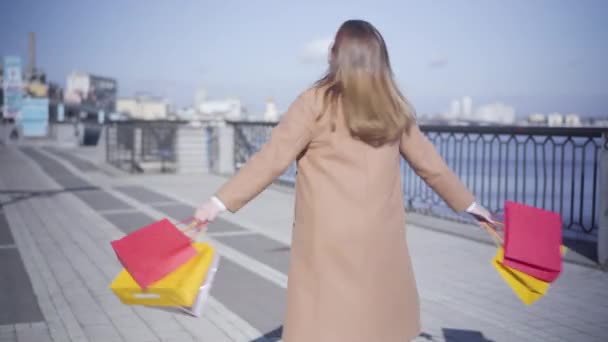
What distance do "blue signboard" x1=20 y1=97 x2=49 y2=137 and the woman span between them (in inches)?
1501

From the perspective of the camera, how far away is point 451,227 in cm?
898

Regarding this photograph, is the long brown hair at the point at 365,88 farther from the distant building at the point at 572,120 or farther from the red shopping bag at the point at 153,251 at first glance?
the distant building at the point at 572,120

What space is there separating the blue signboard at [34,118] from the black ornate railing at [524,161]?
31933 mm

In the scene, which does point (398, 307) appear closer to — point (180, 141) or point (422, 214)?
point (422, 214)

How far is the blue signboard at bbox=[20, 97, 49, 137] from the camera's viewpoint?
3800cm

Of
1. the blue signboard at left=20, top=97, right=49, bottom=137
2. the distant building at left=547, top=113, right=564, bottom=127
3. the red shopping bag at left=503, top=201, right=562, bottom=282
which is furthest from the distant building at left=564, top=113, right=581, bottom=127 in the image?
the blue signboard at left=20, top=97, right=49, bottom=137

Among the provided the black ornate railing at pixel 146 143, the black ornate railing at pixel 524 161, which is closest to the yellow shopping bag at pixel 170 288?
the black ornate railing at pixel 524 161

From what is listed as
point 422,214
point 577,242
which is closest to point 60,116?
point 422,214

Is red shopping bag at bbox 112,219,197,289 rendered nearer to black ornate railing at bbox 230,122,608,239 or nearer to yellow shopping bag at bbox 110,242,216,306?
yellow shopping bag at bbox 110,242,216,306

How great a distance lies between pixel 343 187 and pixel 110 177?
14.9 metres

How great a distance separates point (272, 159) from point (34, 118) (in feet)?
129

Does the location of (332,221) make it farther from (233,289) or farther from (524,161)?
(524,161)

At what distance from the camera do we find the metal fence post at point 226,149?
57.9 ft

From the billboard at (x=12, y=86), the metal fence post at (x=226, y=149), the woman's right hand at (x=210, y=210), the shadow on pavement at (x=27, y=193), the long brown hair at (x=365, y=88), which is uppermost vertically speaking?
the billboard at (x=12, y=86)
